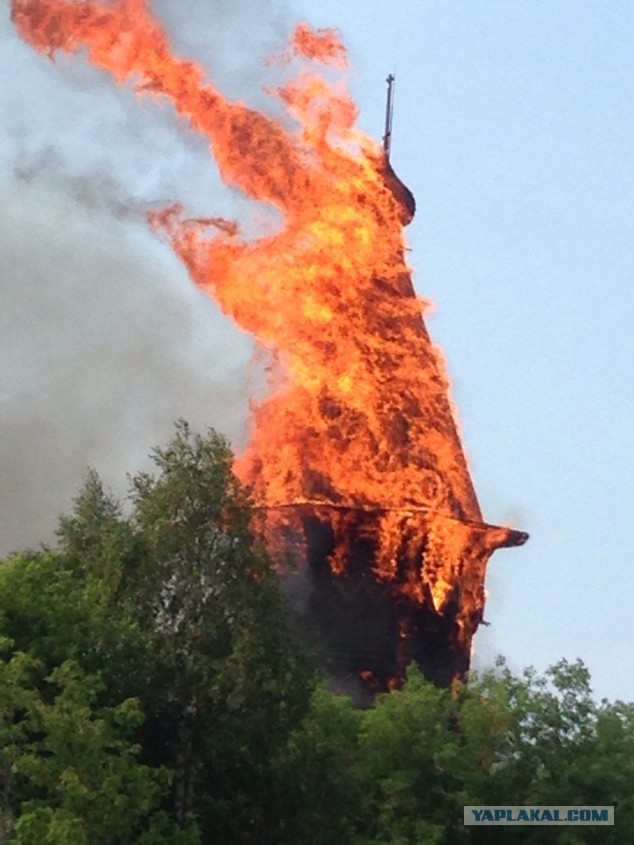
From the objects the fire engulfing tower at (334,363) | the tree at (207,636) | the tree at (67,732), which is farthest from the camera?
the fire engulfing tower at (334,363)

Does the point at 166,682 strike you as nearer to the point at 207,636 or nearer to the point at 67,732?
the point at 207,636

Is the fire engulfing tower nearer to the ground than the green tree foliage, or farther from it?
farther from it

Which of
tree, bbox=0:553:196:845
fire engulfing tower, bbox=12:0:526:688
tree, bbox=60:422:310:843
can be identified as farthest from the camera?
fire engulfing tower, bbox=12:0:526:688

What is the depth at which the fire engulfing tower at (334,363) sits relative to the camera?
68000mm

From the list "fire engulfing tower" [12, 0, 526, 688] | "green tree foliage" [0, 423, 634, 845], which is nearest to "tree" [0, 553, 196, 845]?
"green tree foliage" [0, 423, 634, 845]

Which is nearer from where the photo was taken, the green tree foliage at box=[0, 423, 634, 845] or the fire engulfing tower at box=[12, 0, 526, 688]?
the green tree foliage at box=[0, 423, 634, 845]

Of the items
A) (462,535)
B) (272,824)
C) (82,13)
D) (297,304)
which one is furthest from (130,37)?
(272,824)

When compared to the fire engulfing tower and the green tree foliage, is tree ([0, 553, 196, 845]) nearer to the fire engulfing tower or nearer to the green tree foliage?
the green tree foliage

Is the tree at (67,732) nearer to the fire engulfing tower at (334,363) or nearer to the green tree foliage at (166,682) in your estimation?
the green tree foliage at (166,682)

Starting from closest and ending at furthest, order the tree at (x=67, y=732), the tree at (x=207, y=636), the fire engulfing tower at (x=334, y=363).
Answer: the tree at (x=67, y=732) → the tree at (x=207, y=636) → the fire engulfing tower at (x=334, y=363)

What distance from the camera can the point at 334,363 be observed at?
69.2m

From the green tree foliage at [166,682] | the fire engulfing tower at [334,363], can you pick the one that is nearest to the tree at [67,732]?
the green tree foliage at [166,682]

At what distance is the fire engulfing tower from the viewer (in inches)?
2677

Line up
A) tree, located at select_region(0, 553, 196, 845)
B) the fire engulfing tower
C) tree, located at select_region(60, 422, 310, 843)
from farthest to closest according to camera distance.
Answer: the fire engulfing tower, tree, located at select_region(60, 422, 310, 843), tree, located at select_region(0, 553, 196, 845)
